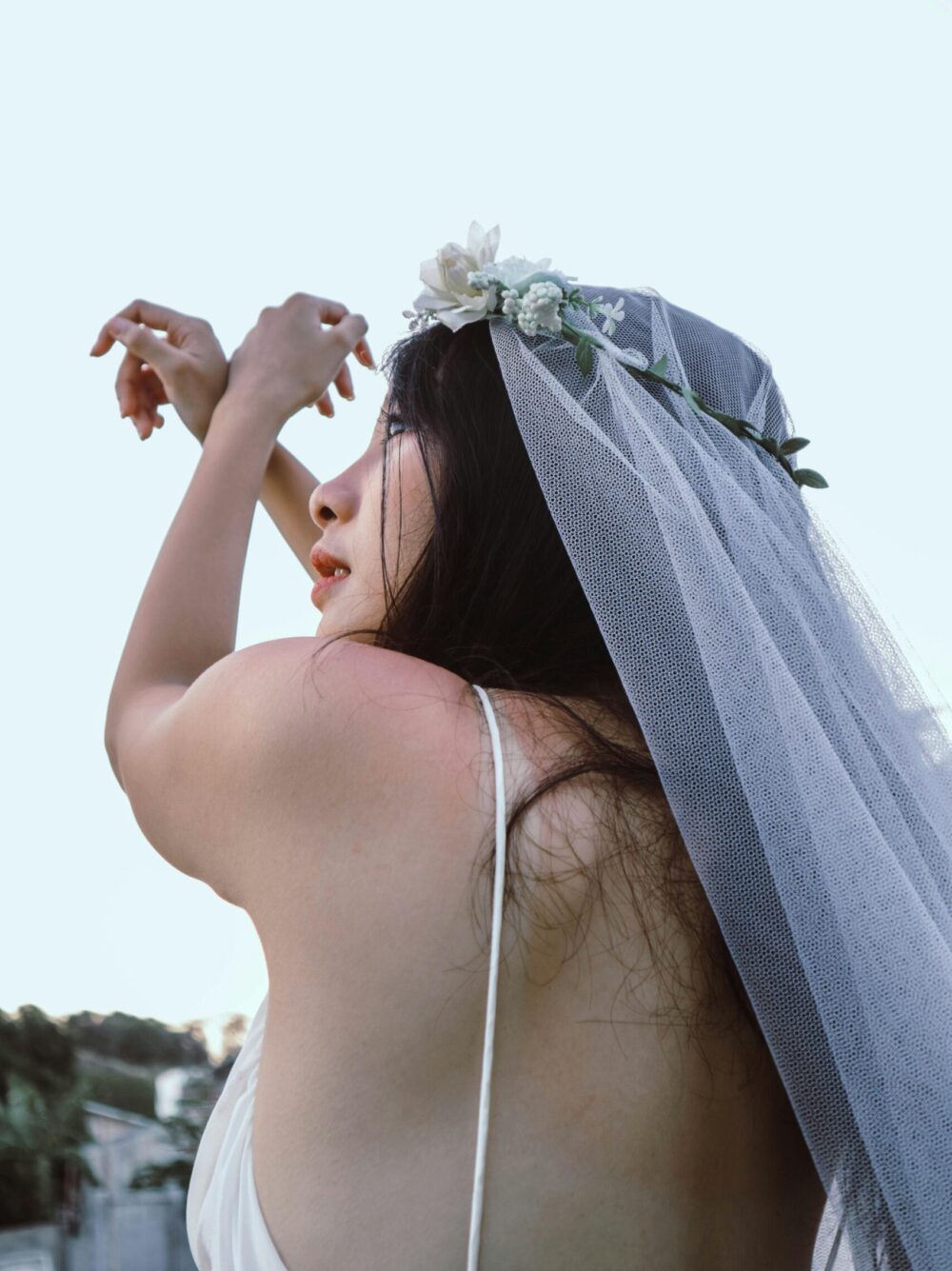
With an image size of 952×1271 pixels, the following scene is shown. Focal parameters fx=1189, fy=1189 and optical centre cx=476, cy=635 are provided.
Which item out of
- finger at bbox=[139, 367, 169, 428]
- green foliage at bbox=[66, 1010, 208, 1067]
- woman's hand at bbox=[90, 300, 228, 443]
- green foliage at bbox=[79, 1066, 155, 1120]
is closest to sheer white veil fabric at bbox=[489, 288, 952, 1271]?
woman's hand at bbox=[90, 300, 228, 443]

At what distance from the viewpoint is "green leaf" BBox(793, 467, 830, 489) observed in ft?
3.28

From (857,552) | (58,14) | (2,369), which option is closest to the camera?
(857,552)

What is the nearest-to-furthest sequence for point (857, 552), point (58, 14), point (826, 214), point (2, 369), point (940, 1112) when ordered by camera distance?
point (940, 1112), point (857, 552), point (826, 214), point (58, 14), point (2, 369)

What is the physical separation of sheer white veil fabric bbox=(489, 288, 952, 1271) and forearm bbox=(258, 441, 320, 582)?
0.55 meters

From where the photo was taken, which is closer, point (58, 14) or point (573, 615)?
point (573, 615)

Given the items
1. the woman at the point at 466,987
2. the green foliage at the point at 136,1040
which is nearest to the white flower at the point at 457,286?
the woman at the point at 466,987

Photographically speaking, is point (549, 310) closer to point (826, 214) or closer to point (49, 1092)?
point (826, 214)

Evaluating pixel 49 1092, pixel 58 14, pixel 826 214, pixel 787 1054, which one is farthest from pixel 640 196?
pixel 49 1092

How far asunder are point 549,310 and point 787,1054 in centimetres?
55

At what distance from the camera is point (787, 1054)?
2.18 feet

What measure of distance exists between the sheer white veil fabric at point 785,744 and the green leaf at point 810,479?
0.16 feet

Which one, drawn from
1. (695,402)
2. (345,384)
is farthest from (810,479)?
(345,384)

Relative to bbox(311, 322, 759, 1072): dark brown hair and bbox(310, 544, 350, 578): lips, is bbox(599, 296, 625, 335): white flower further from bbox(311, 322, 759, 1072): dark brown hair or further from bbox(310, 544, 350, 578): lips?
bbox(310, 544, 350, 578): lips

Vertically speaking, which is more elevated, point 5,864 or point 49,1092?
point 5,864
